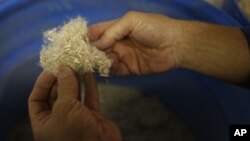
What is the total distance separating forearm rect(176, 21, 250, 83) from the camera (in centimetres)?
82

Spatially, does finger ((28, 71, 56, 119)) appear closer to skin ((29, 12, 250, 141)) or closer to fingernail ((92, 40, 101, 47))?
skin ((29, 12, 250, 141))

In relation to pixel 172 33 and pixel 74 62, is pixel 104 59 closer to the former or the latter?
pixel 74 62

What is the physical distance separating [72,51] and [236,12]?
452 millimetres

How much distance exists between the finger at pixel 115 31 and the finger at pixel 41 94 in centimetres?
13

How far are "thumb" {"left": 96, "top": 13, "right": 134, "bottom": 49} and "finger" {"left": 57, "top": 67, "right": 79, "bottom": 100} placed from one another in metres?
0.14

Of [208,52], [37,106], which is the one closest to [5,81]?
[37,106]

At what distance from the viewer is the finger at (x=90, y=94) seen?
0.72 m

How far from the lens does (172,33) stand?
0.85 metres

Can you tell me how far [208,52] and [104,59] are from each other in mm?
238

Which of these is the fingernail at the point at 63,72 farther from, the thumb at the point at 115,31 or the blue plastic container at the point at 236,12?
the blue plastic container at the point at 236,12

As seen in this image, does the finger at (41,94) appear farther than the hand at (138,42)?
No

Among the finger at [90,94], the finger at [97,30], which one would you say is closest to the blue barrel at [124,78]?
the finger at [97,30]

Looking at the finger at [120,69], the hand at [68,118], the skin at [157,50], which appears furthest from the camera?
the finger at [120,69]

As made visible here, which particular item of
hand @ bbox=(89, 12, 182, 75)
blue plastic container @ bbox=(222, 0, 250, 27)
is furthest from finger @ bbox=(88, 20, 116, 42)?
blue plastic container @ bbox=(222, 0, 250, 27)
